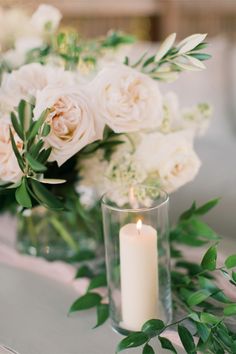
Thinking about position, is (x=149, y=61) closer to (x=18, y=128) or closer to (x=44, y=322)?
(x=18, y=128)

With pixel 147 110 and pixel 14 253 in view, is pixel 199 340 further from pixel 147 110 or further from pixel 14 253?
pixel 14 253

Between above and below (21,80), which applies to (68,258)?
below

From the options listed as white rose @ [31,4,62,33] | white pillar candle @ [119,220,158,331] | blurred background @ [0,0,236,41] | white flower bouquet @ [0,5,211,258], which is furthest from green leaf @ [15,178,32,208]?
blurred background @ [0,0,236,41]

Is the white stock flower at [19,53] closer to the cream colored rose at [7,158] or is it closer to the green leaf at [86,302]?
the cream colored rose at [7,158]

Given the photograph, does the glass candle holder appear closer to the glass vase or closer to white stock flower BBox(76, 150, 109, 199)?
white stock flower BBox(76, 150, 109, 199)

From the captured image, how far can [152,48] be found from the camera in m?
1.75

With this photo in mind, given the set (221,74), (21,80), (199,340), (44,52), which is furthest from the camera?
(221,74)

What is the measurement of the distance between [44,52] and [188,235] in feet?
1.17

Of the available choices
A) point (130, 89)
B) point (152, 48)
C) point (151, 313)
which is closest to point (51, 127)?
point (130, 89)

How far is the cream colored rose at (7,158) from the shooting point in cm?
60

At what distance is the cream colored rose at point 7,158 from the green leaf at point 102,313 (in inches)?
8.0

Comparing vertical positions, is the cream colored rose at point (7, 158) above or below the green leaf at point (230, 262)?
above

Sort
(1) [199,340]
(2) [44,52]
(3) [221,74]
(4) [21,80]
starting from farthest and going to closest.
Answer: (3) [221,74] < (2) [44,52] < (4) [21,80] < (1) [199,340]

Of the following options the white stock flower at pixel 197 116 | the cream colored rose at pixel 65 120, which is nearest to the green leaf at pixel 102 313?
the cream colored rose at pixel 65 120
